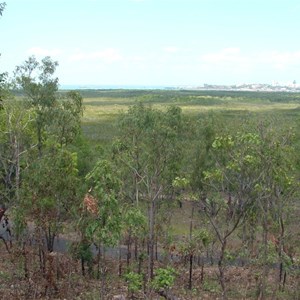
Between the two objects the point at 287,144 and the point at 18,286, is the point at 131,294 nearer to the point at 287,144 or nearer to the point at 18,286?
the point at 18,286

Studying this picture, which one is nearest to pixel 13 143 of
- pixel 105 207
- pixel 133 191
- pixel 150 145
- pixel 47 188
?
pixel 47 188

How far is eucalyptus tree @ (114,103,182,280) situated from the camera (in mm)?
20609

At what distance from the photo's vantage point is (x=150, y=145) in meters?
21.0

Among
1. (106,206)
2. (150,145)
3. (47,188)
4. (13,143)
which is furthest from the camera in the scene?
(13,143)

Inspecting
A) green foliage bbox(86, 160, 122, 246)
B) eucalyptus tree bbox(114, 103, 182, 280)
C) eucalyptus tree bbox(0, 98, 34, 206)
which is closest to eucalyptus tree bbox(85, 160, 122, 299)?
green foliage bbox(86, 160, 122, 246)

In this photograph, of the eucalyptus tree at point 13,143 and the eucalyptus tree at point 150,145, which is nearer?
the eucalyptus tree at point 13,143

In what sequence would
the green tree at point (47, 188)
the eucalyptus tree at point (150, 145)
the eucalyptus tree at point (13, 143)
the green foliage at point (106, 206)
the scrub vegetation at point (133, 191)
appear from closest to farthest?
the green foliage at point (106, 206) < the scrub vegetation at point (133, 191) < the green tree at point (47, 188) < the eucalyptus tree at point (13, 143) < the eucalyptus tree at point (150, 145)

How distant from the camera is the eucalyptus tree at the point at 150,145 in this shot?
811 inches

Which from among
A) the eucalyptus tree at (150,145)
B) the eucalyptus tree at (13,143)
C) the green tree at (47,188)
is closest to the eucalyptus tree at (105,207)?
the green tree at (47,188)

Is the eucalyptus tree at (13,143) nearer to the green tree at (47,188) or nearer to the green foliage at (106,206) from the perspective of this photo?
the green tree at (47,188)

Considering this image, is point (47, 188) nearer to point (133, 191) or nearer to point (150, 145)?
point (150, 145)

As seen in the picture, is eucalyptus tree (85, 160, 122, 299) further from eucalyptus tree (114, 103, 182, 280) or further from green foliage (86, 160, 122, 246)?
eucalyptus tree (114, 103, 182, 280)

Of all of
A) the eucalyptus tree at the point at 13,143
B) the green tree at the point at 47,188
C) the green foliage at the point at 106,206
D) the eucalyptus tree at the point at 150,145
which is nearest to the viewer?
the green foliage at the point at 106,206

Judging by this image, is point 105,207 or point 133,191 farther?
point 133,191
